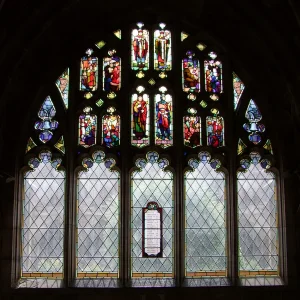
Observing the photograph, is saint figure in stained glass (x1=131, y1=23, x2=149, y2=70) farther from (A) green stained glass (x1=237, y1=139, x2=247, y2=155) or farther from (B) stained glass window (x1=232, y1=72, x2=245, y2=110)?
(A) green stained glass (x1=237, y1=139, x2=247, y2=155)

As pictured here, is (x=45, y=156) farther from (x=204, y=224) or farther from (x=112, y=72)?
(x=204, y=224)

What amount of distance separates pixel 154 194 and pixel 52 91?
9.07ft

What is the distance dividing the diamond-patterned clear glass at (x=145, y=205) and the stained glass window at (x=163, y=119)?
470 mm

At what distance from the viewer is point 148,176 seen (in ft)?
41.8

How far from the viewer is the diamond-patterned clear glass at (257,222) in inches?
493

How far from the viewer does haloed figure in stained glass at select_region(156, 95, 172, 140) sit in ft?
42.3

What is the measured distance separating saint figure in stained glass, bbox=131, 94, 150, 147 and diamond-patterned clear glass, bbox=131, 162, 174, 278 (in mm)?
475

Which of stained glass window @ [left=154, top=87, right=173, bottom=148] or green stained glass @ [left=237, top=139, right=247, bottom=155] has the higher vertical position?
stained glass window @ [left=154, top=87, right=173, bottom=148]

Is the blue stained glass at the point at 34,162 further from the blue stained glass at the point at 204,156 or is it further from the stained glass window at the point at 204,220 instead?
the blue stained glass at the point at 204,156

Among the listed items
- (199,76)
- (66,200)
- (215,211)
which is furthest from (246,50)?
(66,200)

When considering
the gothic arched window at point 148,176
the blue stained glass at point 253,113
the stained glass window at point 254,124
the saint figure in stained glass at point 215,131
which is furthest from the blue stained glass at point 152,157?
the blue stained glass at point 253,113

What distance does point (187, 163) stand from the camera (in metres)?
12.7

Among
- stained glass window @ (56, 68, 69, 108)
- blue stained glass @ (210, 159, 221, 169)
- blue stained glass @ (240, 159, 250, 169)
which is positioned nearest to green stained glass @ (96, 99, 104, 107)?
stained glass window @ (56, 68, 69, 108)

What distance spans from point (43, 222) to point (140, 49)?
383 cm
